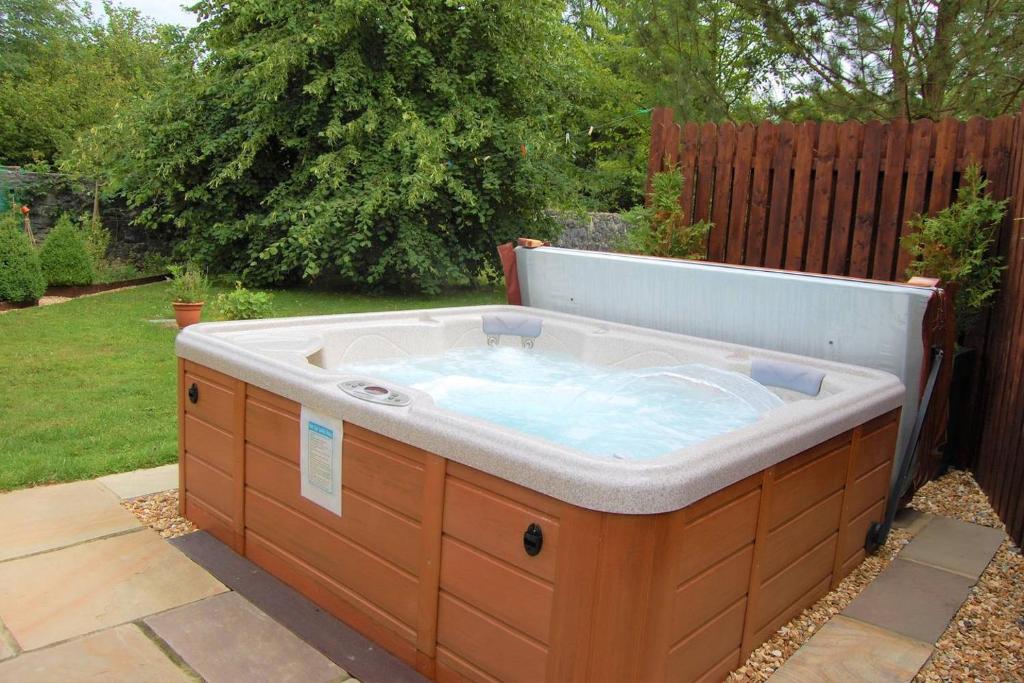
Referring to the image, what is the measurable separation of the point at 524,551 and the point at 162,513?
181 cm

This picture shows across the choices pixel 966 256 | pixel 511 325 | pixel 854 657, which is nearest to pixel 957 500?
pixel 966 256

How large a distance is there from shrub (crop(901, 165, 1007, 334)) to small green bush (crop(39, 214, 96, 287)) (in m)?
8.08

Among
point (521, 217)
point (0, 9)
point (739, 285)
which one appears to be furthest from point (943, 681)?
point (0, 9)

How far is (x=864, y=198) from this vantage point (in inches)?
156

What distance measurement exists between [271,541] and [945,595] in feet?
7.04

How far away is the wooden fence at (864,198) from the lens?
3.30 metres

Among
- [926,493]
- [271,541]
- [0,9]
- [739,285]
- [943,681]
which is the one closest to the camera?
[943,681]

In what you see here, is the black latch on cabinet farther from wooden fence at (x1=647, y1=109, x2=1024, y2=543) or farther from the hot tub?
wooden fence at (x1=647, y1=109, x2=1024, y2=543)

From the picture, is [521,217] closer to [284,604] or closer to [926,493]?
[926,493]

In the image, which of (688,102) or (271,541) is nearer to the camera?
(271,541)

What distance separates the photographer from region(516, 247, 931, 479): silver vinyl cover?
2.78 m

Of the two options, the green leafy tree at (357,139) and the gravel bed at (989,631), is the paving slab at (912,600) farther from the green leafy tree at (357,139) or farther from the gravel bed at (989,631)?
the green leafy tree at (357,139)

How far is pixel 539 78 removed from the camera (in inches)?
355

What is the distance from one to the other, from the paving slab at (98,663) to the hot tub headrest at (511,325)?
224 cm
